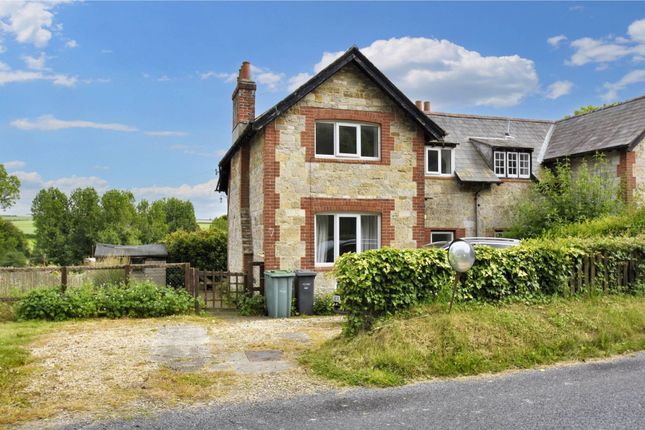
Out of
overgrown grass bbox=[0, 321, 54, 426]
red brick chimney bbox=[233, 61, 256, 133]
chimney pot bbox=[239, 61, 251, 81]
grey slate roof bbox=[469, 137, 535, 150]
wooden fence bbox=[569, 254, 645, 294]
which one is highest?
chimney pot bbox=[239, 61, 251, 81]

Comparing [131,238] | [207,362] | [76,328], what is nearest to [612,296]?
[207,362]

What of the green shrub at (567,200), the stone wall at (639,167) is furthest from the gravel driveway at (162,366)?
the stone wall at (639,167)

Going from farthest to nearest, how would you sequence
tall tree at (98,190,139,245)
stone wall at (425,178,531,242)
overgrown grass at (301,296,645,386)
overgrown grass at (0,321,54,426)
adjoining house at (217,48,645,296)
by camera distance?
tall tree at (98,190,139,245) → stone wall at (425,178,531,242) → adjoining house at (217,48,645,296) → overgrown grass at (301,296,645,386) → overgrown grass at (0,321,54,426)

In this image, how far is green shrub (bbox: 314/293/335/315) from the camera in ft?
47.9

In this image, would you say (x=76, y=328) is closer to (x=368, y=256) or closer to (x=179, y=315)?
(x=179, y=315)

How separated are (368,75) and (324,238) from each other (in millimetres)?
4859

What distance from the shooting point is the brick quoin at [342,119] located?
1578 centimetres

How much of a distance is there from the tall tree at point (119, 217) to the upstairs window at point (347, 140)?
36.1 metres

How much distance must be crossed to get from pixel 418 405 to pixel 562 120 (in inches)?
894

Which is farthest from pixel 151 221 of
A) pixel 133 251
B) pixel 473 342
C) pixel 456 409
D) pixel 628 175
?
pixel 456 409

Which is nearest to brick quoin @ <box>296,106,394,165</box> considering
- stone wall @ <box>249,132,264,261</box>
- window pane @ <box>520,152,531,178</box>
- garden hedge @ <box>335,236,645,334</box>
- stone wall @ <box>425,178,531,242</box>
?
stone wall @ <box>249,132,264,261</box>

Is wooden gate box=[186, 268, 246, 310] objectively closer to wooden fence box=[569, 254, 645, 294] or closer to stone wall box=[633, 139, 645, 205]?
wooden fence box=[569, 254, 645, 294]

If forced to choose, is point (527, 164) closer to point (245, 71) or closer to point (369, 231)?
point (369, 231)

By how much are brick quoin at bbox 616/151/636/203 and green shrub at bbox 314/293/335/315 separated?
468 inches
